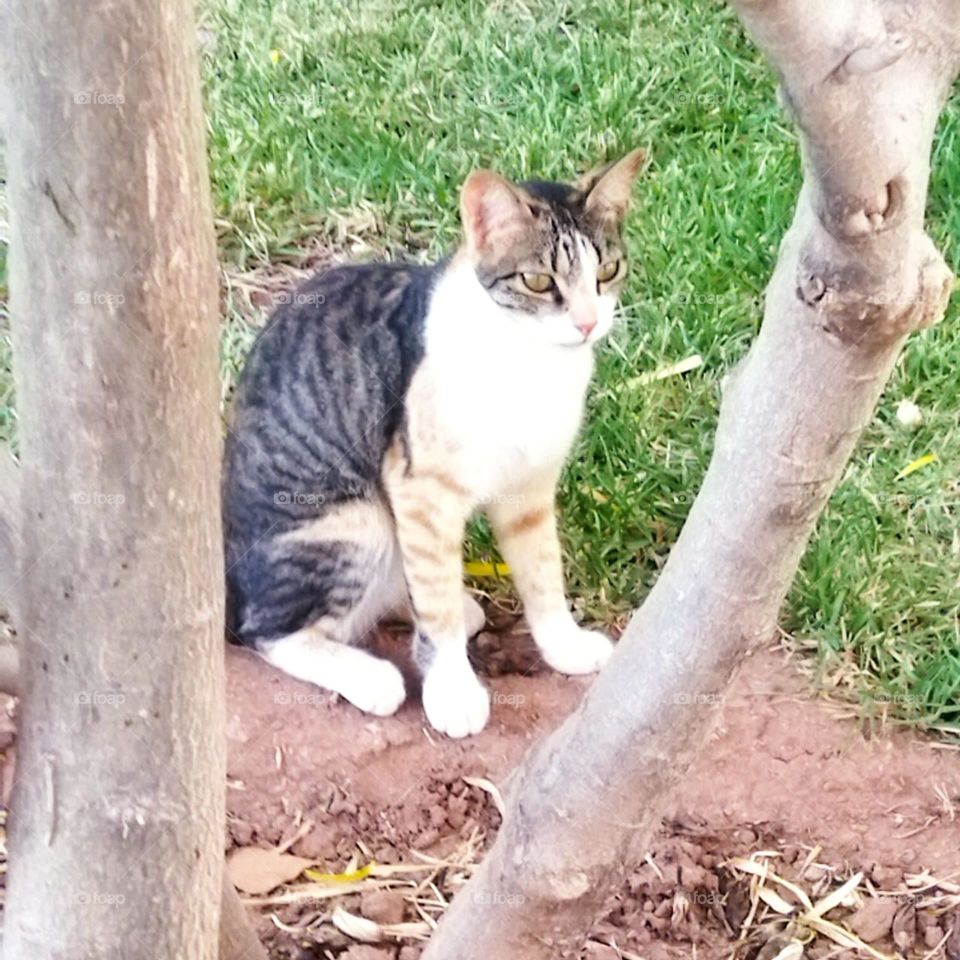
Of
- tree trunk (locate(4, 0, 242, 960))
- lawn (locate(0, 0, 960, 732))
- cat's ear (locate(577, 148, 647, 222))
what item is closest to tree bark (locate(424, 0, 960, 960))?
tree trunk (locate(4, 0, 242, 960))

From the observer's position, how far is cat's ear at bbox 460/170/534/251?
1885 millimetres

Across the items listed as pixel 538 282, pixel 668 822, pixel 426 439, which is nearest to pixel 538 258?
pixel 538 282

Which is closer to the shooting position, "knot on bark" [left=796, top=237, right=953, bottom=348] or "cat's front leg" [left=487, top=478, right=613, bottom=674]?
"knot on bark" [left=796, top=237, right=953, bottom=348]

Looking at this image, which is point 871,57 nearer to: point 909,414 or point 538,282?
point 538,282

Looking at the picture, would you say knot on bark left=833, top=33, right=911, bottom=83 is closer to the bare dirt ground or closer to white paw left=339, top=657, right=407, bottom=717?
the bare dirt ground

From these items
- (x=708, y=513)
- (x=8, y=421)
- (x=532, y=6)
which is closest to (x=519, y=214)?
(x=708, y=513)

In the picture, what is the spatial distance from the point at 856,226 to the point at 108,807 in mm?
759

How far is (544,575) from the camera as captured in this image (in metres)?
2.08

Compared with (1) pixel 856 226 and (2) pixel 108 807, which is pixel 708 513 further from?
(2) pixel 108 807

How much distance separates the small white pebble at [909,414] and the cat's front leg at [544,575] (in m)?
0.78

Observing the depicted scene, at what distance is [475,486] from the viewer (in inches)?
77.0

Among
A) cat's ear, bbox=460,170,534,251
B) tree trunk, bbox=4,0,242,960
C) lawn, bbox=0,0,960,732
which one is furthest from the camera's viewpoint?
lawn, bbox=0,0,960,732

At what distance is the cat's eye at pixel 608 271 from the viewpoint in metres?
1.96

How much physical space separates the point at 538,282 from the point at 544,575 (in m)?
0.47
